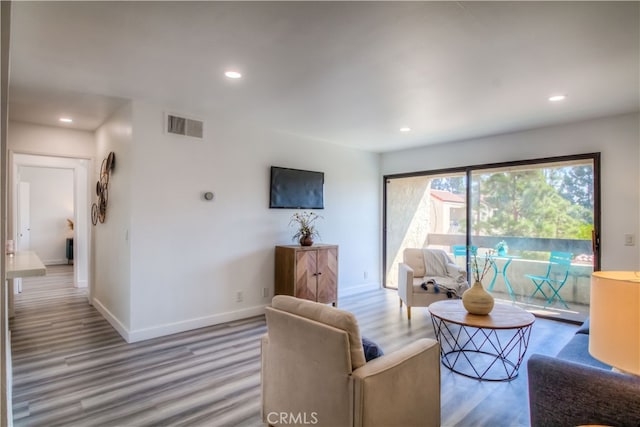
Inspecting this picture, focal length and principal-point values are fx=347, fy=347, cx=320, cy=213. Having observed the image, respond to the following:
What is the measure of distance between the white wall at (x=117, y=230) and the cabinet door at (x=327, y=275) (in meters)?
2.18

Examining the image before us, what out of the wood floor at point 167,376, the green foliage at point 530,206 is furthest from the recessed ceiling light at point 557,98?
the wood floor at point 167,376

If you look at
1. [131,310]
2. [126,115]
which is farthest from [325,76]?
[131,310]

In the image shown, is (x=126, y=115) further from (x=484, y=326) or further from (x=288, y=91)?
(x=484, y=326)

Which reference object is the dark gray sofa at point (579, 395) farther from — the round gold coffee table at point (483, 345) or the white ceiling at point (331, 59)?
the white ceiling at point (331, 59)

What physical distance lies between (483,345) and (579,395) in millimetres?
2149

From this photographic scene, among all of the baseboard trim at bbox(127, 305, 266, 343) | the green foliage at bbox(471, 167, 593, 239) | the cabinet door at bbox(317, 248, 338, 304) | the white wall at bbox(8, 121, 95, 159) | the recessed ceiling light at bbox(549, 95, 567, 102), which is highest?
the recessed ceiling light at bbox(549, 95, 567, 102)

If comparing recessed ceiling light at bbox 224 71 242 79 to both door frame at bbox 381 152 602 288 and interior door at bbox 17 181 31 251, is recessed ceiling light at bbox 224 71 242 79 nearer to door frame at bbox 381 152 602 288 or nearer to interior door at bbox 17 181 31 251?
door frame at bbox 381 152 602 288

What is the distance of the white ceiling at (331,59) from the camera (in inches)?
80.0

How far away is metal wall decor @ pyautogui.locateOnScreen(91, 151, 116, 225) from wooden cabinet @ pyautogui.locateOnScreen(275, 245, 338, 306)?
88.5 inches

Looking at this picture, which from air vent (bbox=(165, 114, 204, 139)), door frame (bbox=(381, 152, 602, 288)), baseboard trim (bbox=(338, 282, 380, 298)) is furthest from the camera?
baseboard trim (bbox=(338, 282, 380, 298))

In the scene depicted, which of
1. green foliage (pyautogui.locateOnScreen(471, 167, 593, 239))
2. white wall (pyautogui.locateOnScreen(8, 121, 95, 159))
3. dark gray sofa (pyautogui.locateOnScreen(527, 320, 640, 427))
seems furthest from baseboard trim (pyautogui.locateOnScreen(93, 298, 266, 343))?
green foliage (pyautogui.locateOnScreen(471, 167, 593, 239))

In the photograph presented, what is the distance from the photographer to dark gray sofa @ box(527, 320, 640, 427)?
1373mm

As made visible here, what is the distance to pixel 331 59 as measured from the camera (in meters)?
2.60

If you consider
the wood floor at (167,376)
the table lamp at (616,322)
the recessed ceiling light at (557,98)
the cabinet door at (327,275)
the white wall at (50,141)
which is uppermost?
the recessed ceiling light at (557,98)
